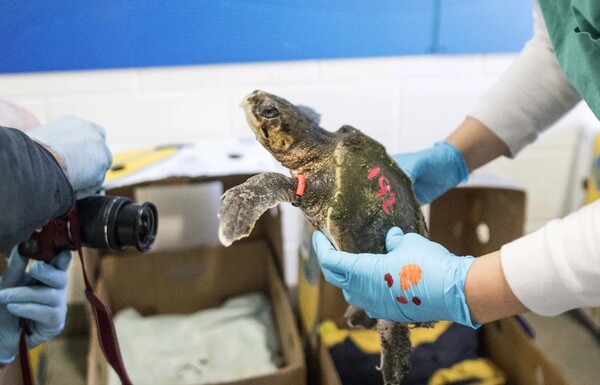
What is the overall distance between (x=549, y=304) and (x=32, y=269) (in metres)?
0.61

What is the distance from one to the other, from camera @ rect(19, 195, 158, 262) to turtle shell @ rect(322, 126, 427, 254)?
0.77 ft

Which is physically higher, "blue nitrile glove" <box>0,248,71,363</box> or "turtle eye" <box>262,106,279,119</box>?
"turtle eye" <box>262,106,279,119</box>

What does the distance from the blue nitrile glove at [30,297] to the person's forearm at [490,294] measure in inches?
19.4

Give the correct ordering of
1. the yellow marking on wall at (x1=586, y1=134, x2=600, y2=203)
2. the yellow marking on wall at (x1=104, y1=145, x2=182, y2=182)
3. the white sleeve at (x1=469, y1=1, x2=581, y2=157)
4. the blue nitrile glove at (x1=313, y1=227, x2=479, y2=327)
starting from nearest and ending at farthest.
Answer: the blue nitrile glove at (x1=313, y1=227, x2=479, y2=327), the white sleeve at (x1=469, y1=1, x2=581, y2=157), the yellow marking on wall at (x1=104, y1=145, x2=182, y2=182), the yellow marking on wall at (x1=586, y1=134, x2=600, y2=203)

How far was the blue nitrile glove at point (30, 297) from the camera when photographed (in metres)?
0.68

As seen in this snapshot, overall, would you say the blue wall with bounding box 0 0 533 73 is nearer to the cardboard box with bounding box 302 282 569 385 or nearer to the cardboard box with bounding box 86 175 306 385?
the cardboard box with bounding box 86 175 306 385

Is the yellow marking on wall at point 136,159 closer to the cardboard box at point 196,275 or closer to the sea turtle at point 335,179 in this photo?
the cardboard box at point 196,275

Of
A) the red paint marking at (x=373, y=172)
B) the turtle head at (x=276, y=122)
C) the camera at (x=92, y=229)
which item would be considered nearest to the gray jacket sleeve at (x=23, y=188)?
the camera at (x=92, y=229)

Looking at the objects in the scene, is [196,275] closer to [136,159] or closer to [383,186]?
[136,159]

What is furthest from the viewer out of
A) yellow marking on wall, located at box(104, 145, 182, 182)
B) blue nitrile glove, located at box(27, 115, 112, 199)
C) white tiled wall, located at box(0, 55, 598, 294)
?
white tiled wall, located at box(0, 55, 598, 294)

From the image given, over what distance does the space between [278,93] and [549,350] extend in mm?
787

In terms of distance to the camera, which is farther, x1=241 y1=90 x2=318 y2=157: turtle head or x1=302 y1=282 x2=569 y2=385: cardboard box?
x1=302 y1=282 x2=569 y2=385: cardboard box

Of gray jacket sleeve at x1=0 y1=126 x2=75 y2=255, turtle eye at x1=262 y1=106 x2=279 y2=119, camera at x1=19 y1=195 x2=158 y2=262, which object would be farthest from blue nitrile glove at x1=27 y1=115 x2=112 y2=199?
turtle eye at x1=262 y1=106 x2=279 y2=119

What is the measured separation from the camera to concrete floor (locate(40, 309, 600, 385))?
0.99 meters
